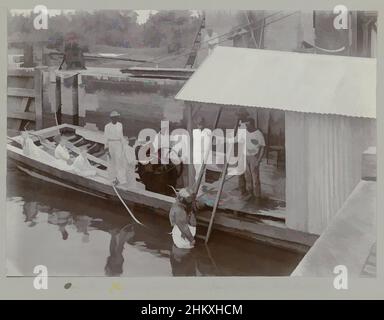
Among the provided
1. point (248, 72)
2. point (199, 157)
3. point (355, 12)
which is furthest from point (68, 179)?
point (355, 12)

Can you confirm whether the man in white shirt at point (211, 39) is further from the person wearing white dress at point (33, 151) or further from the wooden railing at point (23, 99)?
the person wearing white dress at point (33, 151)

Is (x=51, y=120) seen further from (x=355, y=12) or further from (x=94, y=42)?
(x=355, y=12)

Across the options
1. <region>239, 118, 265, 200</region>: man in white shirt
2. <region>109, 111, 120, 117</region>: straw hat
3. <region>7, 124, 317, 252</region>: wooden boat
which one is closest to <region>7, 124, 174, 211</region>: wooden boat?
<region>7, 124, 317, 252</region>: wooden boat

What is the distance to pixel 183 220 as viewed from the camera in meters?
2.58

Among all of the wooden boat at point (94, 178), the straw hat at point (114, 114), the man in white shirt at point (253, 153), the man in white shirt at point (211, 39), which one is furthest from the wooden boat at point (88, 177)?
the man in white shirt at point (211, 39)

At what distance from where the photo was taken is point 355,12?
2584mm

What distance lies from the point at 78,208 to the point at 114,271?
35 cm

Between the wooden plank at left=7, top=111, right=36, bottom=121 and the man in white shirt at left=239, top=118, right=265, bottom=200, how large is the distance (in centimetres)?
102

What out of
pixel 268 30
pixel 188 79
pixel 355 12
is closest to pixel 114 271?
pixel 188 79

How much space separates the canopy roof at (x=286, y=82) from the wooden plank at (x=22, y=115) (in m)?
Result: 0.71

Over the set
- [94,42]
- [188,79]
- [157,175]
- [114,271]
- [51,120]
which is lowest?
[114,271]

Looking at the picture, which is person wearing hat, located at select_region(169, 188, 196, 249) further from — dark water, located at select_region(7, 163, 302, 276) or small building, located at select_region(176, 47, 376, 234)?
small building, located at select_region(176, 47, 376, 234)

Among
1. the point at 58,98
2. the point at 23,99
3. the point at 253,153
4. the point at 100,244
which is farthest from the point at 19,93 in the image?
the point at 253,153
